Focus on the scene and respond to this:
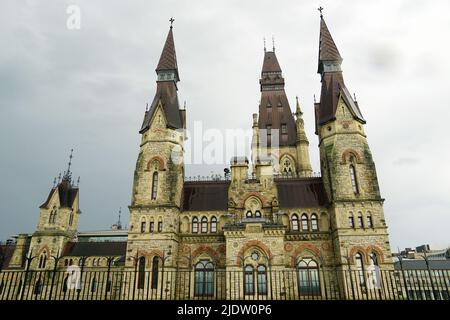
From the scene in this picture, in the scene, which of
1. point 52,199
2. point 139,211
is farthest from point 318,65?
point 52,199

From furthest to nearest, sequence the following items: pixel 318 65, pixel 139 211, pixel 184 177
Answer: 1. pixel 318 65
2. pixel 184 177
3. pixel 139 211

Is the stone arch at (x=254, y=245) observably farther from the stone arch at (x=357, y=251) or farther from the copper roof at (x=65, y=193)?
the copper roof at (x=65, y=193)

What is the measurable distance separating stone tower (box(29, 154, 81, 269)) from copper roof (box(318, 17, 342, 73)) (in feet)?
132

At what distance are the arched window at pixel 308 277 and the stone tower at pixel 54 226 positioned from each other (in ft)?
108

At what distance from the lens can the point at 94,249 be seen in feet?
155

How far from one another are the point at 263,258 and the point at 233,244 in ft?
9.49

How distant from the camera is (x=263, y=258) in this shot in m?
27.7

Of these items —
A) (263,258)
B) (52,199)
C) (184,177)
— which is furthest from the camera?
(52,199)

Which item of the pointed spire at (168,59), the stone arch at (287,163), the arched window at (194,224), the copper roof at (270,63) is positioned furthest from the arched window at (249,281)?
the copper roof at (270,63)

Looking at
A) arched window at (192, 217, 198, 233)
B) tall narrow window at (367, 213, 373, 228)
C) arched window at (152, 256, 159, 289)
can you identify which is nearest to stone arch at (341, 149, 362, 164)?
tall narrow window at (367, 213, 373, 228)

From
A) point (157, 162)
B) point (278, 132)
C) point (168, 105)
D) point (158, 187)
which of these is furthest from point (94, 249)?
point (278, 132)

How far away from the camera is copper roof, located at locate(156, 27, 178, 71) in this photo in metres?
39.1

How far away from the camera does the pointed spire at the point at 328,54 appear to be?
123 ft
